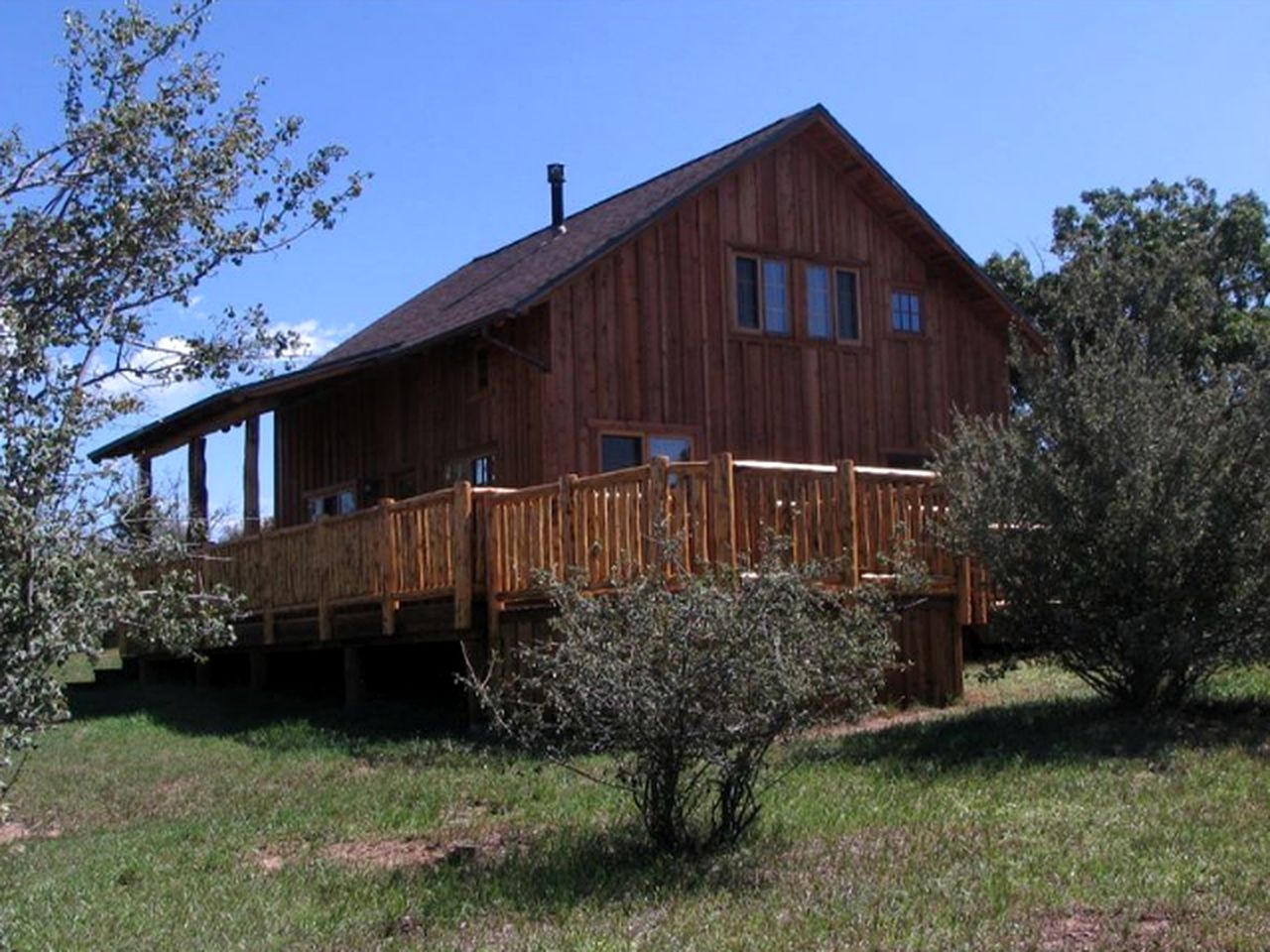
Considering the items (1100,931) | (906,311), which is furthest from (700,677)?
(906,311)

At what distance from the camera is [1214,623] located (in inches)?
458

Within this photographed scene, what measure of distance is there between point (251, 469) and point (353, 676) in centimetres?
493

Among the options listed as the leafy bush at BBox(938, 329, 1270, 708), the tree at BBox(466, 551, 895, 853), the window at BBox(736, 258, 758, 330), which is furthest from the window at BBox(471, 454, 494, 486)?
the tree at BBox(466, 551, 895, 853)

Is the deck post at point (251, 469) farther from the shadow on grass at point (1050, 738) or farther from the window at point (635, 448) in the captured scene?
the shadow on grass at point (1050, 738)

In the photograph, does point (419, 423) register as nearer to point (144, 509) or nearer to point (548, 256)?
point (548, 256)

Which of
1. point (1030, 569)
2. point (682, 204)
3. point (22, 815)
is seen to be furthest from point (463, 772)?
point (682, 204)

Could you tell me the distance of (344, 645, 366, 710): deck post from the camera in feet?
57.4

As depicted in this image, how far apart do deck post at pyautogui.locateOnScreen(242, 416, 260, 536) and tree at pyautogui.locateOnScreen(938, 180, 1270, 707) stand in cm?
1101

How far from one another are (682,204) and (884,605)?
1119cm

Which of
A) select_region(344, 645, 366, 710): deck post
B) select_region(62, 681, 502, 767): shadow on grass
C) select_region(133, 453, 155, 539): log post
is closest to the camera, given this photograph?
select_region(133, 453, 155, 539): log post

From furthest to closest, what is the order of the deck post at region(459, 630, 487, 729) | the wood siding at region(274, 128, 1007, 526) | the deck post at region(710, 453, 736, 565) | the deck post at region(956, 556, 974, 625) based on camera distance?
the wood siding at region(274, 128, 1007, 526)
the deck post at region(459, 630, 487, 729)
the deck post at region(956, 556, 974, 625)
the deck post at region(710, 453, 736, 565)

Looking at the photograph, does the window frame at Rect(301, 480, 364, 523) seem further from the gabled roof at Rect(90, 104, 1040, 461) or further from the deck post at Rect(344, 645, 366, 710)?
the deck post at Rect(344, 645, 366, 710)

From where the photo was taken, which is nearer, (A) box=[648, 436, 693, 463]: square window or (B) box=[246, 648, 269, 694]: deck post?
(A) box=[648, 436, 693, 463]: square window

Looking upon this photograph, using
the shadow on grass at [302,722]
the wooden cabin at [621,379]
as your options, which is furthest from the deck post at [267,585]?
the shadow on grass at [302,722]
